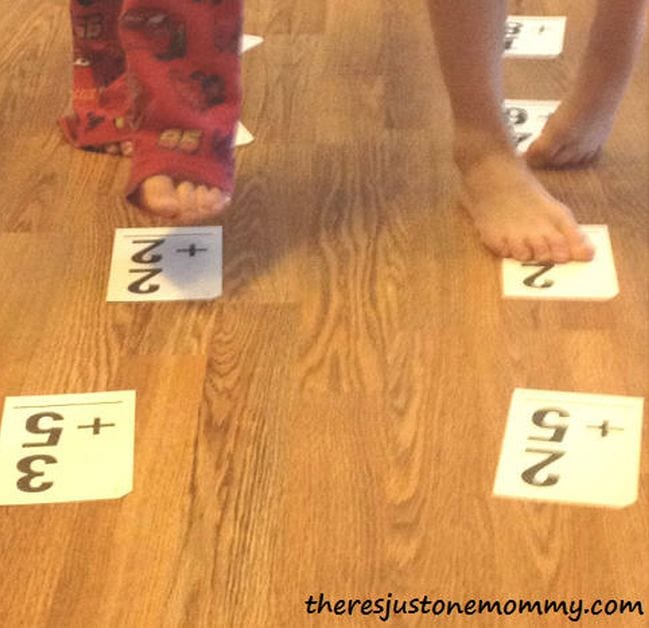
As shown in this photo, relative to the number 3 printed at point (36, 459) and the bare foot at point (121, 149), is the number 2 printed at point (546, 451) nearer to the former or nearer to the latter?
the number 3 printed at point (36, 459)

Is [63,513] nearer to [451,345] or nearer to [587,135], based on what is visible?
[451,345]

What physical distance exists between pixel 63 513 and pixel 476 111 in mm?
688

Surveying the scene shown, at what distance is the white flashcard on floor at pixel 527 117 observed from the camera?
60.3 inches

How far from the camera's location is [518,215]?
1.32m

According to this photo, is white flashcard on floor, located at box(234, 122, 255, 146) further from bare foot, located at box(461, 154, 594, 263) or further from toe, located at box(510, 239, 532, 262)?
toe, located at box(510, 239, 532, 262)

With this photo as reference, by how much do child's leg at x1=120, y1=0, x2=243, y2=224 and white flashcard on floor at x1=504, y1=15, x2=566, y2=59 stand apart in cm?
61

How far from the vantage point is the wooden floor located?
949mm

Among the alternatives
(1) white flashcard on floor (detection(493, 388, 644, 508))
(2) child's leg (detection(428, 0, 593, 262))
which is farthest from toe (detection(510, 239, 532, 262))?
(1) white flashcard on floor (detection(493, 388, 644, 508))

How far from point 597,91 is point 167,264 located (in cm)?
59

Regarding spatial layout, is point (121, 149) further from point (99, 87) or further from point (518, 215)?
point (518, 215)

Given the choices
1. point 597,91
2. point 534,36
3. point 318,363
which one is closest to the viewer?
point 318,363

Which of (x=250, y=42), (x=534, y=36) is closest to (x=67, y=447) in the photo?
(x=250, y=42)

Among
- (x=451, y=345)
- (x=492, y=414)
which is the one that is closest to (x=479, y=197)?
(x=451, y=345)

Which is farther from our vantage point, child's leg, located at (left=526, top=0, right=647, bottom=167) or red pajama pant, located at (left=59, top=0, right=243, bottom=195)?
child's leg, located at (left=526, top=0, right=647, bottom=167)
